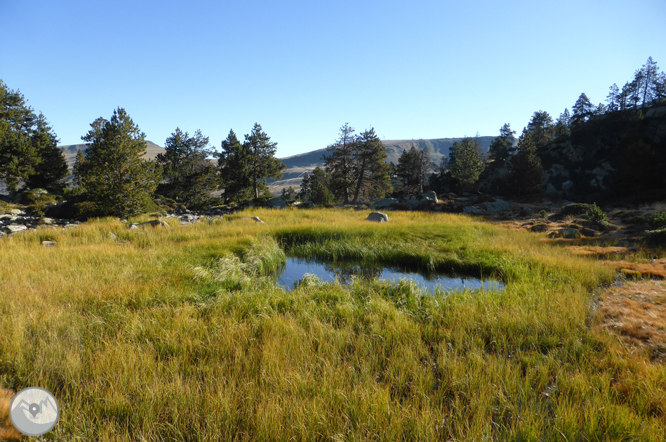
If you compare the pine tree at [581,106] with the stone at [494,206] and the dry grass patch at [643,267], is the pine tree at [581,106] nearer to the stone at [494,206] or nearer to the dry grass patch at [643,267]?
the stone at [494,206]

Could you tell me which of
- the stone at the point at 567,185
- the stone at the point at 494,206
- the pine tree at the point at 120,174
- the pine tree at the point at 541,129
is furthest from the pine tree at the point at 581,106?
the pine tree at the point at 120,174

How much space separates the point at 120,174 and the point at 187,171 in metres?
14.9

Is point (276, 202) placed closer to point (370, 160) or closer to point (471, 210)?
point (370, 160)

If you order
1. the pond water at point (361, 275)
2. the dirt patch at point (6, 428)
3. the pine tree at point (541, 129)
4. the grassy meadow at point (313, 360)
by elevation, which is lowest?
the pond water at point (361, 275)

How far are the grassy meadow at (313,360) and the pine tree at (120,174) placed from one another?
1383 centimetres

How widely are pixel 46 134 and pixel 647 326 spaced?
168 ft

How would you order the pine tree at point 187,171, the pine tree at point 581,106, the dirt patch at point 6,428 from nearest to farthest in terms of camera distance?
1. the dirt patch at point 6,428
2. the pine tree at point 187,171
3. the pine tree at point 581,106

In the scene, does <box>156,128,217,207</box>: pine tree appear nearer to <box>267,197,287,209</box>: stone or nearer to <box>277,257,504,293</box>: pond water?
<box>267,197,287,209</box>: stone

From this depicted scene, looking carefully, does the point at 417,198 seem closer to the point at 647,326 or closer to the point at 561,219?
the point at 561,219

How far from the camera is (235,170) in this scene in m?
35.5

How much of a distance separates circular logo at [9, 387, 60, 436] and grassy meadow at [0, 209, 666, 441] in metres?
0.89

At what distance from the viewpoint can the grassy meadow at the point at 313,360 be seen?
8.43 feet

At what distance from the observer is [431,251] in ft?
34.5

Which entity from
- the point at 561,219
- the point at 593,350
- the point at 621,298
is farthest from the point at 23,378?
the point at 561,219
